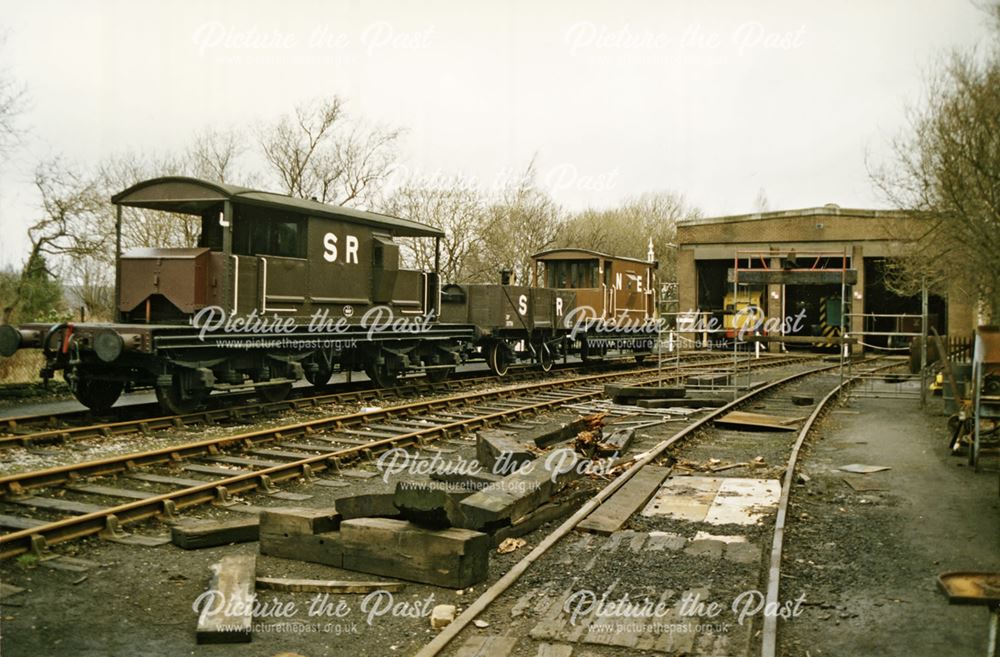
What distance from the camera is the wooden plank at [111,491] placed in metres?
6.90

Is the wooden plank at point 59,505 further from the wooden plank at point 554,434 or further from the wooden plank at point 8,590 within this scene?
the wooden plank at point 554,434

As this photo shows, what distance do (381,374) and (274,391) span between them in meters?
2.58

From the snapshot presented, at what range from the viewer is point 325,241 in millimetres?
13000

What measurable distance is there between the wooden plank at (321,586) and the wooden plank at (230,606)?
0.15m

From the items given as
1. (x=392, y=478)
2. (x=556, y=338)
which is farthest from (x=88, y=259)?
(x=392, y=478)

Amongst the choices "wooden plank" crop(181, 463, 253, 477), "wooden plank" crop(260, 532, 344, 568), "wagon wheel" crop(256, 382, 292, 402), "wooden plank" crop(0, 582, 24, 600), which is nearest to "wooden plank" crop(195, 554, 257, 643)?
"wooden plank" crop(260, 532, 344, 568)

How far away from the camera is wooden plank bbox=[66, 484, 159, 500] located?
6898 mm

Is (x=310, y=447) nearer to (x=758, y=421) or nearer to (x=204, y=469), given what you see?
(x=204, y=469)

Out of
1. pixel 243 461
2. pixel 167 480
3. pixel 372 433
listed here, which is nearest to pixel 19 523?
pixel 167 480

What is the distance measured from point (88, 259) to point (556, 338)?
16807 millimetres

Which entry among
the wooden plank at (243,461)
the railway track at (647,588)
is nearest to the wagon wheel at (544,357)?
the wooden plank at (243,461)

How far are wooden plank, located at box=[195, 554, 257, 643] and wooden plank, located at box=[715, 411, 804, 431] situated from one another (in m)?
8.33

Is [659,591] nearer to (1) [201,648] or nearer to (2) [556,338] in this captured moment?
(1) [201,648]

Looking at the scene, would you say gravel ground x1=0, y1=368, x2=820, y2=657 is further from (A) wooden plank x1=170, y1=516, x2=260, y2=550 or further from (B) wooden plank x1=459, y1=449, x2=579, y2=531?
(B) wooden plank x1=459, y1=449, x2=579, y2=531
